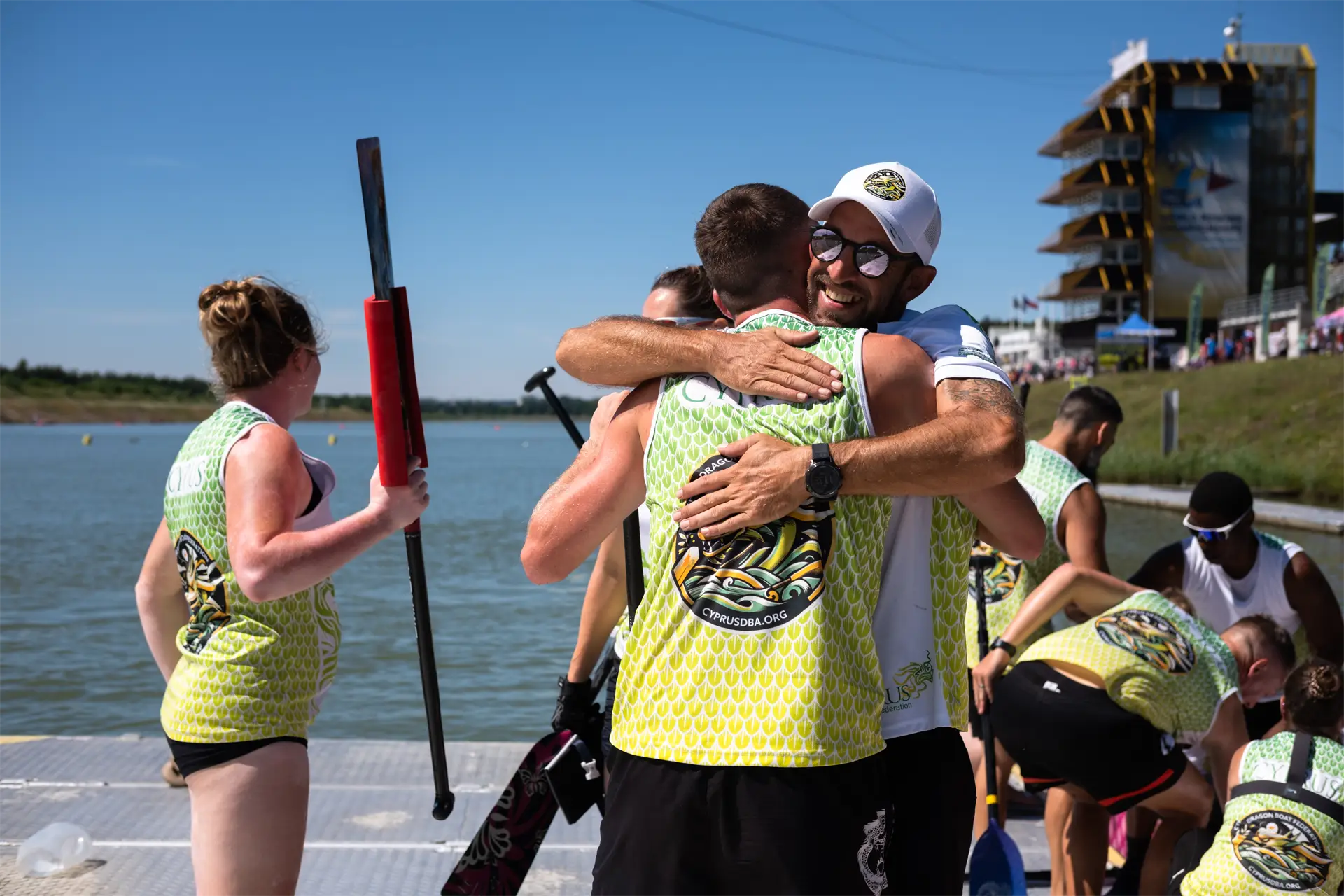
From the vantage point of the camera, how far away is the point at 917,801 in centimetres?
210

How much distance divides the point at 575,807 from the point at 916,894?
130cm

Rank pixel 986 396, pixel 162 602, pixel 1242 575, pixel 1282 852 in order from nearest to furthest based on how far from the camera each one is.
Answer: pixel 986 396 < pixel 162 602 < pixel 1282 852 < pixel 1242 575

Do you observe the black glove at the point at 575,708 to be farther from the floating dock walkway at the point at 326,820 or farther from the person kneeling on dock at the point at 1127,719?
→ the person kneeling on dock at the point at 1127,719

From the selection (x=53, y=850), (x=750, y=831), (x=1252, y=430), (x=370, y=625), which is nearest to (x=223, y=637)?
(x=750, y=831)

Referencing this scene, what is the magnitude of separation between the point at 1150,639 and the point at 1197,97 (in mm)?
81881

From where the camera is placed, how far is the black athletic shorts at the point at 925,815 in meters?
2.08

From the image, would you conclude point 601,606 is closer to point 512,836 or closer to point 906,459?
point 512,836

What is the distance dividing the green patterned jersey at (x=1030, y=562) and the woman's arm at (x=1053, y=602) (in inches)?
2.5

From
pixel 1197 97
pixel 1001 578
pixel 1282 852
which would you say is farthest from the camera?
pixel 1197 97

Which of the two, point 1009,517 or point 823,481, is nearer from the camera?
point 823,481

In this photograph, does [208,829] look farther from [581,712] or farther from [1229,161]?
[1229,161]

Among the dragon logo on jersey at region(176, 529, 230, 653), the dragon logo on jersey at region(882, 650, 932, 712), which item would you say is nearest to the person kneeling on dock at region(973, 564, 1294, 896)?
the dragon logo on jersey at region(882, 650, 932, 712)

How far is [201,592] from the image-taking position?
255 cm

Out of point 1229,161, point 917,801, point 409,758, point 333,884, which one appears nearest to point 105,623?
point 409,758
